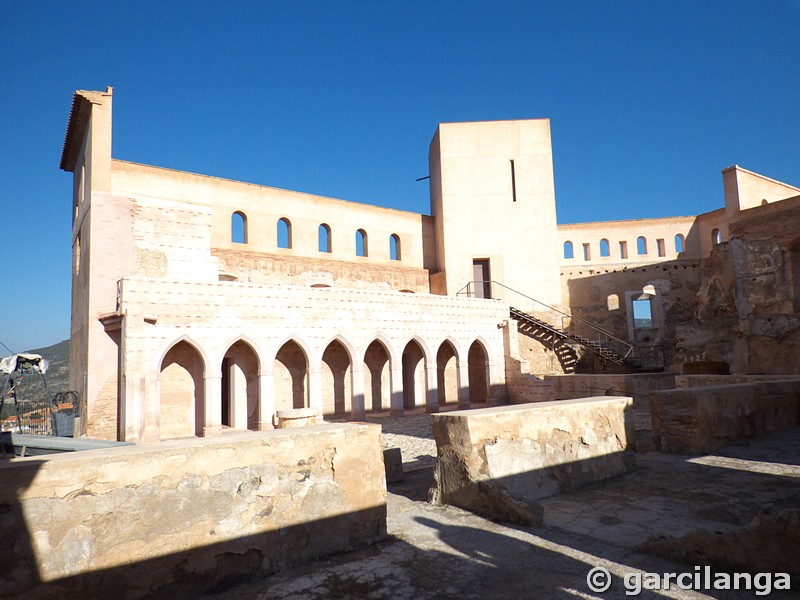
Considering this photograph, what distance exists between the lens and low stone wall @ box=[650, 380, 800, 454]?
7840mm

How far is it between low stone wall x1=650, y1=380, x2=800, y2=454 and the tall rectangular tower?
16.9 m

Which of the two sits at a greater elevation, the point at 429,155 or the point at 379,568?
the point at 429,155

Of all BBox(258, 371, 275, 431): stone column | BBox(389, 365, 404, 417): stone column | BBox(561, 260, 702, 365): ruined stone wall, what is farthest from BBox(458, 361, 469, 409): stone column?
BBox(561, 260, 702, 365): ruined stone wall

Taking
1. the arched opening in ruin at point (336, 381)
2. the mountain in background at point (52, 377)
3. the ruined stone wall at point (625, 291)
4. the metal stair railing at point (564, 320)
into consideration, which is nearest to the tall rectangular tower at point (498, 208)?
the metal stair railing at point (564, 320)

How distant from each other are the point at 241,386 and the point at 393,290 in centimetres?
851

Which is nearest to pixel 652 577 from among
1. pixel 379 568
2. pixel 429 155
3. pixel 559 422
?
pixel 379 568

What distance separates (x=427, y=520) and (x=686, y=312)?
986 inches

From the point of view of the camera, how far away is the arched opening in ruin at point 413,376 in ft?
69.3

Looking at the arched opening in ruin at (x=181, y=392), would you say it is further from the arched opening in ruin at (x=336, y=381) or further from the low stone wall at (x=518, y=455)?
the low stone wall at (x=518, y=455)

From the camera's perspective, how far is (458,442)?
553 centimetres

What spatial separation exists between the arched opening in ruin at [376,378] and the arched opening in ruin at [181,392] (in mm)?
6687

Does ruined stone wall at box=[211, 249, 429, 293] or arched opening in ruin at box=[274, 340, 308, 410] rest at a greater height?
ruined stone wall at box=[211, 249, 429, 293]

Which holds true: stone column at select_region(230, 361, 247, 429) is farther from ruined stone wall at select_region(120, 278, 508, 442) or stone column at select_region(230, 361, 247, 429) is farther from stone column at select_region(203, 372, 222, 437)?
stone column at select_region(203, 372, 222, 437)

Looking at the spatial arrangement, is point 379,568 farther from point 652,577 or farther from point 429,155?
point 429,155
